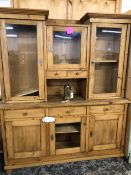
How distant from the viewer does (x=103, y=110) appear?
6.54 ft

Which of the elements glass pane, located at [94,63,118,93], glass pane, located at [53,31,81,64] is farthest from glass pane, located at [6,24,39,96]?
glass pane, located at [94,63,118,93]

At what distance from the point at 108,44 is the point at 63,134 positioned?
4.42ft

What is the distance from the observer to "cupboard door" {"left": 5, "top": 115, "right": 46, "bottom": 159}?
1.85 meters

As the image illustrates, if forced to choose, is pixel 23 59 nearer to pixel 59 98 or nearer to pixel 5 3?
pixel 59 98

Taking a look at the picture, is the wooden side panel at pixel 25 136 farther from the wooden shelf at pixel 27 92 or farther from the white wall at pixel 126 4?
the white wall at pixel 126 4

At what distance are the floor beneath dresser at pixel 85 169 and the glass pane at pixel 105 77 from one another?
0.95 metres

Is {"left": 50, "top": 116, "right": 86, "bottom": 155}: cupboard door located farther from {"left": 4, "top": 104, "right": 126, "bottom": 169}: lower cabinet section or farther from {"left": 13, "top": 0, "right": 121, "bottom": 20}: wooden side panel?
{"left": 13, "top": 0, "right": 121, "bottom": 20}: wooden side panel

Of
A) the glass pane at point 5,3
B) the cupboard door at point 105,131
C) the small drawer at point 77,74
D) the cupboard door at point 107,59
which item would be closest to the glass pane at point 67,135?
the cupboard door at point 105,131

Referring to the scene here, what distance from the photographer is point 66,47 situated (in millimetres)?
2043

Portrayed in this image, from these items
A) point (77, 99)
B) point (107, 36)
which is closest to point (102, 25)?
point (107, 36)

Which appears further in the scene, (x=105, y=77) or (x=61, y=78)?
(x=105, y=77)

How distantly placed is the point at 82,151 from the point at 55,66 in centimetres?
117

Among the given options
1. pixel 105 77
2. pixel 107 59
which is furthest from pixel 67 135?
pixel 107 59

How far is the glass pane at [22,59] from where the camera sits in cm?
178
